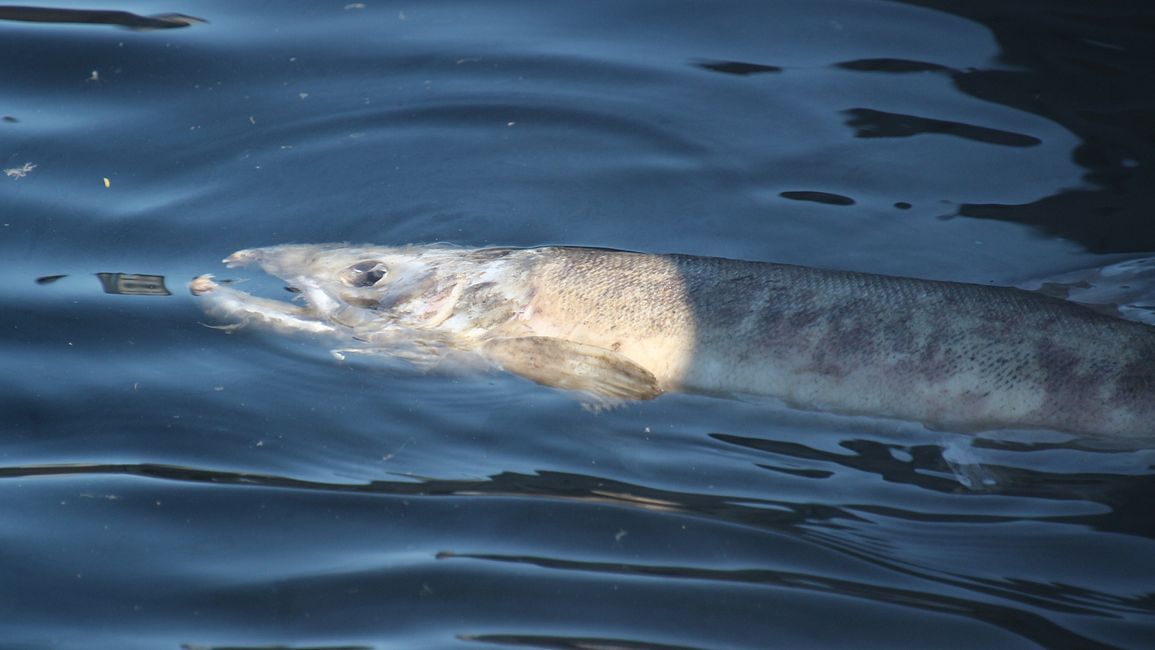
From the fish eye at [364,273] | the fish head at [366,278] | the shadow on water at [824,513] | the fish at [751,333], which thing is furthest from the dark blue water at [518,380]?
the fish eye at [364,273]

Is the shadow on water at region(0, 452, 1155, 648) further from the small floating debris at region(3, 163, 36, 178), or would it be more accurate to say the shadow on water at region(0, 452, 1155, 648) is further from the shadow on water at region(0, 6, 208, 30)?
the shadow on water at region(0, 6, 208, 30)

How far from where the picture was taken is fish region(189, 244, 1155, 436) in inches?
147

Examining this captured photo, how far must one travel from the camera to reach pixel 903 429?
394cm

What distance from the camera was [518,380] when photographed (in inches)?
168

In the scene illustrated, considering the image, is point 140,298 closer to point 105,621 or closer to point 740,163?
point 105,621

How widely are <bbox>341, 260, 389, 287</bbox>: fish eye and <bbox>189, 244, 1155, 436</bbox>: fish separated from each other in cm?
3

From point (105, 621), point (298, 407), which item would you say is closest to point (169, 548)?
point (105, 621)

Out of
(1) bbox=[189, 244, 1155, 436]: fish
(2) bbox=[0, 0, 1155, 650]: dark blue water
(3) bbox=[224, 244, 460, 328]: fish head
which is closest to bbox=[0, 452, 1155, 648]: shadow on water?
(2) bbox=[0, 0, 1155, 650]: dark blue water

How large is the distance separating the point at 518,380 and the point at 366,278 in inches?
35.2

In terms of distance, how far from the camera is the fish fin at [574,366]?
405 centimetres

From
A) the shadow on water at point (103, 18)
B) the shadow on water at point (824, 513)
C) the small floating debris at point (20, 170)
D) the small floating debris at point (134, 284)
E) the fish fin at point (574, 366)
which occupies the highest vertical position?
the shadow on water at point (103, 18)

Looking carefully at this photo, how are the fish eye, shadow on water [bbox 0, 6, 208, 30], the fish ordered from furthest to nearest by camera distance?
shadow on water [bbox 0, 6, 208, 30]
the fish eye
the fish

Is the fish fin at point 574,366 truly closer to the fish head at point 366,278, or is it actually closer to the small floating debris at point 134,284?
the fish head at point 366,278

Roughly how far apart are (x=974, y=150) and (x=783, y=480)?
8.35 ft
